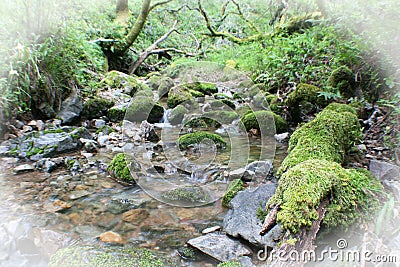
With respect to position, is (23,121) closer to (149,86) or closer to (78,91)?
(78,91)

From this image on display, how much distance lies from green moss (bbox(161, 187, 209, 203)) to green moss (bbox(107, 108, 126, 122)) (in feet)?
11.3

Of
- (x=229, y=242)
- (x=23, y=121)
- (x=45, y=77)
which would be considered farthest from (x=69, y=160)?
(x=229, y=242)

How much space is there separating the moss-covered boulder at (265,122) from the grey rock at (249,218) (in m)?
2.66

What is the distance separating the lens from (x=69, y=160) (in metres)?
3.98

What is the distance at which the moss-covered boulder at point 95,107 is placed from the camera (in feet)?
20.1

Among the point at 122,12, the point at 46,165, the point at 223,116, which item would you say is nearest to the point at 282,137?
the point at 223,116

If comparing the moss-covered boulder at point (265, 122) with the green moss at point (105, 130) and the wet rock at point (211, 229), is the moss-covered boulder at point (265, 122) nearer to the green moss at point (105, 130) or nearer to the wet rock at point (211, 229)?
the green moss at point (105, 130)

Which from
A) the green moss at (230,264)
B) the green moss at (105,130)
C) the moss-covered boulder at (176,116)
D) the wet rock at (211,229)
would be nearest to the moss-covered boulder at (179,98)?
the moss-covered boulder at (176,116)

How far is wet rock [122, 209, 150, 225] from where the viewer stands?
2723 millimetres

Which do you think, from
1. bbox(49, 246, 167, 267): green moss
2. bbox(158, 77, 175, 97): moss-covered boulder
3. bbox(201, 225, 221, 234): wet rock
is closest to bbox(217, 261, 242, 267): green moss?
bbox(49, 246, 167, 267): green moss

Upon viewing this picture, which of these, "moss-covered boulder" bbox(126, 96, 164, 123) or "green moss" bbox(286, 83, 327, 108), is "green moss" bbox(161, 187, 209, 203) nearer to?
"green moss" bbox(286, 83, 327, 108)

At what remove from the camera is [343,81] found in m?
4.82

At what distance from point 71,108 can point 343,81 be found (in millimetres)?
5060

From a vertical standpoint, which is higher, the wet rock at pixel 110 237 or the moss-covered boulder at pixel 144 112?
the moss-covered boulder at pixel 144 112
